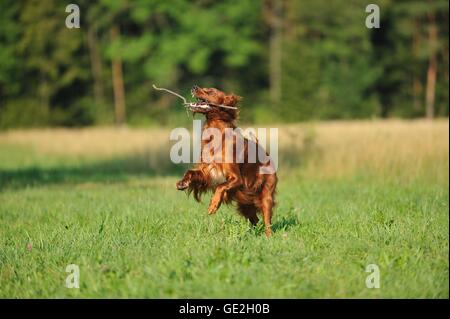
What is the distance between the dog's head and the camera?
622cm

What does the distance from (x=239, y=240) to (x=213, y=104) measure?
125 cm

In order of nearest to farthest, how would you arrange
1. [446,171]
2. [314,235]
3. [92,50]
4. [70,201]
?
[314,235], [70,201], [446,171], [92,50]

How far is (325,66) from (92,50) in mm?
12402

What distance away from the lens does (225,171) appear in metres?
6.14

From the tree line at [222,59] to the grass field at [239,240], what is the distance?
22372mm

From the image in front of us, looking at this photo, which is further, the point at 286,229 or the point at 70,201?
the point at 70,201

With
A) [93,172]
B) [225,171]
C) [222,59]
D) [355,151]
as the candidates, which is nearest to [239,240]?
[225,171]

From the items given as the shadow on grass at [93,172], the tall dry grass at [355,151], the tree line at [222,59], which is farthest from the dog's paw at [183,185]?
the tree line at [222,59]

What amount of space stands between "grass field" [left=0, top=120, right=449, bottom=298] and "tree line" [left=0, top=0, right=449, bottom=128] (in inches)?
881

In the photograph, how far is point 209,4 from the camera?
37875 millimetres

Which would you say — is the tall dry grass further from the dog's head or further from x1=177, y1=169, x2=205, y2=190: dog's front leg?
x1=177, y1=169, x2=205, y2=190: dog's front leg

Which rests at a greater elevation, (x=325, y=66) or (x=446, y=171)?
(x=325, y=66)
